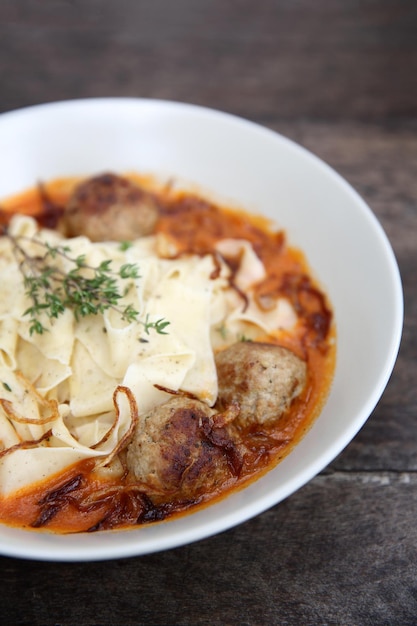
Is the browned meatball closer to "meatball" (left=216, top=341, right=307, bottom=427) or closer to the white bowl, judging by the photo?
the white bowl

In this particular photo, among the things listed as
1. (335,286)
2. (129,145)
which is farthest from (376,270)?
(129,145)

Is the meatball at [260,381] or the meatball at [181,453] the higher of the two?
the meatball at [260,381]

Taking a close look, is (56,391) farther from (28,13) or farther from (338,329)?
(28,13)

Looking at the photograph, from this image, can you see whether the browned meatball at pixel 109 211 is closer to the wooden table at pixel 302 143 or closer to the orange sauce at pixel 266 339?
the orange sauce at pixel 266 339

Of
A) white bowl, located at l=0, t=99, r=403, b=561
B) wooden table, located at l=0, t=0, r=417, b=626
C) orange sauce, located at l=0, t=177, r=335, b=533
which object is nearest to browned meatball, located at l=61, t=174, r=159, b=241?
orange sauce, located at l=0, t=177, r=335, b=533

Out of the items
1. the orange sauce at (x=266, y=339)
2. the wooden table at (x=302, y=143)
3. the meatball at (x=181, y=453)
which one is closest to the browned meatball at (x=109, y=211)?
the orange sauce at (x=266, y=339)

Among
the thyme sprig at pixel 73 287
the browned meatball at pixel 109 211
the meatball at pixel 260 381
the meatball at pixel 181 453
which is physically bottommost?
the meatball at pixel 181 453
